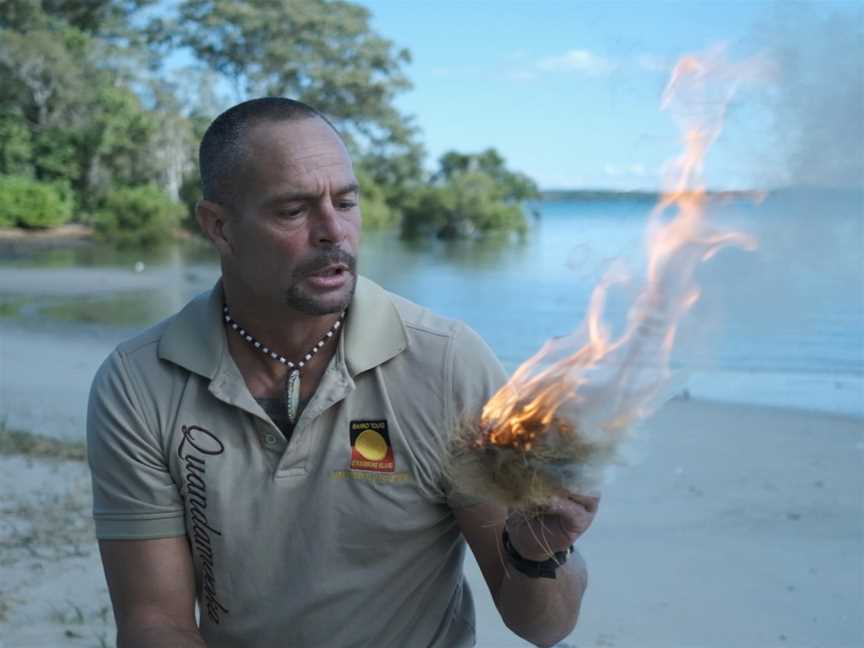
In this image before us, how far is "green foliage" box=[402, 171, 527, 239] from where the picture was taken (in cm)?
4000

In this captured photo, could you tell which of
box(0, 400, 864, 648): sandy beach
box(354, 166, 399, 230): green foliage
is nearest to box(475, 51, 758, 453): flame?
box(0, 400, 864, 648): sandy beach

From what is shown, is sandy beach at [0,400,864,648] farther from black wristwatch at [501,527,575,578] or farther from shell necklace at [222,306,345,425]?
shell necklace at [222,306,345,425]

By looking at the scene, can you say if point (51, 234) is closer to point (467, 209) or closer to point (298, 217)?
point (467, 209)

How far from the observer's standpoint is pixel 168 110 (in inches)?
1649

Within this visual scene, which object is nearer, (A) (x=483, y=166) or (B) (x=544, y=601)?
(B) (x=544, y=601)

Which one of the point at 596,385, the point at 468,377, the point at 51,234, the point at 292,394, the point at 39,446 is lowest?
the point at 51,234

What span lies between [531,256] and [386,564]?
30695mm

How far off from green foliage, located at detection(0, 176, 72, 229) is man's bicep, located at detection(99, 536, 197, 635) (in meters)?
39.1

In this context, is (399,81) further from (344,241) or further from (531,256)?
(344,241)

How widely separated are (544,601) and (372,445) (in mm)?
550

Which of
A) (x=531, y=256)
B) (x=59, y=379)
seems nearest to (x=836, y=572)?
(x=59, y=379)

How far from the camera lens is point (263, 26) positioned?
4269 cm

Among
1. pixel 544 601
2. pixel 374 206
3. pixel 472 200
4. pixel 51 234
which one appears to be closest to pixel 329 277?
pixel 544 601

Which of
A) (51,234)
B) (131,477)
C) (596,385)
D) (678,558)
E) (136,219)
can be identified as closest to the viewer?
(596,385)
